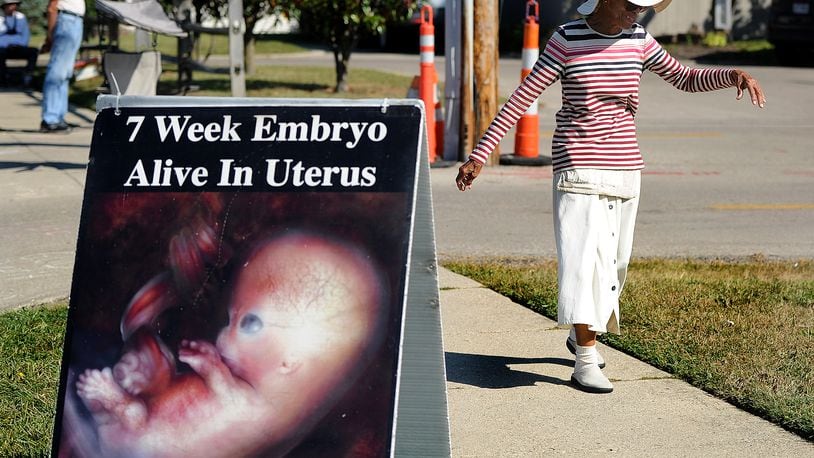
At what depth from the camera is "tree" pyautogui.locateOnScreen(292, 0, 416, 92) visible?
681 inches

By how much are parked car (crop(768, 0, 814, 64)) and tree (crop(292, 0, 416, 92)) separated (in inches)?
402

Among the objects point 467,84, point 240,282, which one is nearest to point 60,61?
point 467,84

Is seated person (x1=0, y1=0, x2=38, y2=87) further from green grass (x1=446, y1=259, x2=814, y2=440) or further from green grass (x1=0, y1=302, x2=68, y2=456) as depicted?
green grass (x1=0, y1=302, x2=68, y2=456)

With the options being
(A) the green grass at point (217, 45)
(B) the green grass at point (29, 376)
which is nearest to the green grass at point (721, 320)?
(B) the green grass at point (29, 376)

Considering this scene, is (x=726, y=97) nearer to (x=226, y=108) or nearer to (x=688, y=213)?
(x=688, y=213)

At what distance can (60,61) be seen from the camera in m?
13.6

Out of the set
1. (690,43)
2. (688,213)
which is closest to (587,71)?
(688,213)

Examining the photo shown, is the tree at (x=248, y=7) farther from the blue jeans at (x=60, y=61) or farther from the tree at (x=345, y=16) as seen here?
the blue jeans at (x=60, y=61)

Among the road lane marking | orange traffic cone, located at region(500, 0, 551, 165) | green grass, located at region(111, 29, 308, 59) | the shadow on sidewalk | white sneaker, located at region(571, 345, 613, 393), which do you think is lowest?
the shadow on sidewalk

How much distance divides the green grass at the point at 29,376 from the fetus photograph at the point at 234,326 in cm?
99

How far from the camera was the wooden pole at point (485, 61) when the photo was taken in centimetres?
1152

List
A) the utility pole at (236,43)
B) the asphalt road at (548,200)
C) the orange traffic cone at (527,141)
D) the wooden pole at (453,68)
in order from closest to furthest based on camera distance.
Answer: the asphalt road at (548,200) → the utility pole at (236,43) → the wooden pole at (453,68) → the orange traffic cone at (527,141)

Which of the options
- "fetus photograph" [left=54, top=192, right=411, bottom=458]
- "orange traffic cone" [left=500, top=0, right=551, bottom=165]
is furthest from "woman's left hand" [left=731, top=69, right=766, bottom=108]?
"orange traffic cone" [left=500, top=0, right=551, bottom=165]

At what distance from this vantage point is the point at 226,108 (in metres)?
3.77
